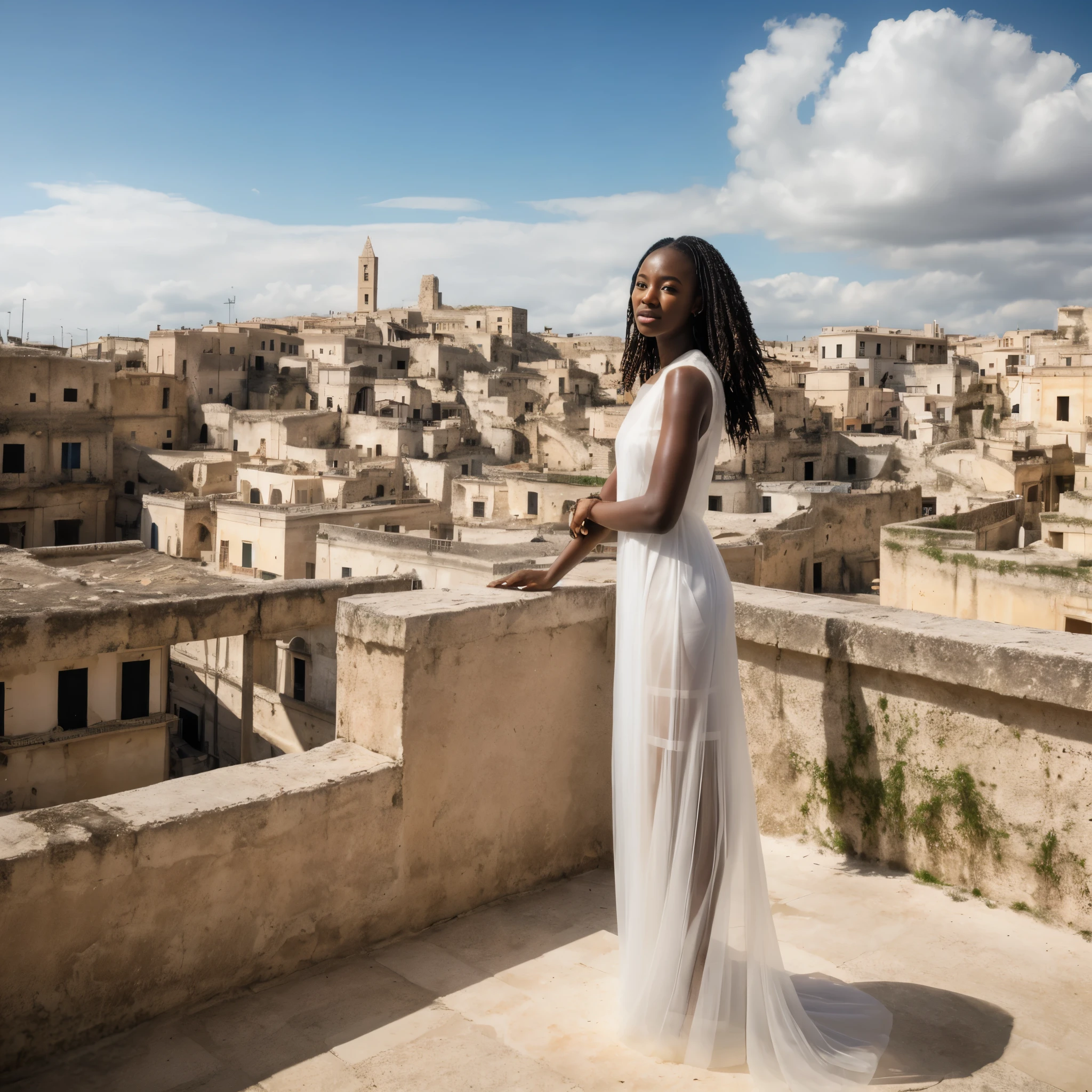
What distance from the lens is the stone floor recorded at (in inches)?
92.3

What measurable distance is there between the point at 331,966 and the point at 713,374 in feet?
6.30

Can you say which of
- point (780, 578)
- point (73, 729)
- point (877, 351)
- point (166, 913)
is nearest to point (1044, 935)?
point (166, 913)


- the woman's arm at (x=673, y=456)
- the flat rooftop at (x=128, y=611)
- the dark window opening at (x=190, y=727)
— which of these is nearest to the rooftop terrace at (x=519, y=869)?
the woman's arm at (x=673, y=456)

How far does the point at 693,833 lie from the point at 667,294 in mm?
1337

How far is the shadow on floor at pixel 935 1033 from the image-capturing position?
2.37m

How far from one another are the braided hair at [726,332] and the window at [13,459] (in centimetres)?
3642

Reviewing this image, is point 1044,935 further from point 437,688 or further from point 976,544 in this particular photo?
point 976,544

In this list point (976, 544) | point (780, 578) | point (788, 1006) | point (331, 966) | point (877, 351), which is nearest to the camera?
point (788, 1006)

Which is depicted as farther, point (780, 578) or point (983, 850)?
point (780, 578)

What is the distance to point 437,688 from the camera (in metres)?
3.09

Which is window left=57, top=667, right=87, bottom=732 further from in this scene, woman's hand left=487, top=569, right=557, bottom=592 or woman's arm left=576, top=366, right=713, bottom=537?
woman's arm left=576, top=366, right=713, bottom=537

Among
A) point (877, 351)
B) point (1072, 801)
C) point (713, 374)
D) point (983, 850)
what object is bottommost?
point (983, 850)

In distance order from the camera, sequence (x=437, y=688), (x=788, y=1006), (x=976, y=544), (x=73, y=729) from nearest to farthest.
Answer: (x=788, y=1006) → (x=437, y=688) → (x=73, y=729) → (x=976, y=544)

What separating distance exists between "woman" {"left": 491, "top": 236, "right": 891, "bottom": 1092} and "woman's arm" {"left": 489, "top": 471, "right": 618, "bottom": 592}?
0.79ft
